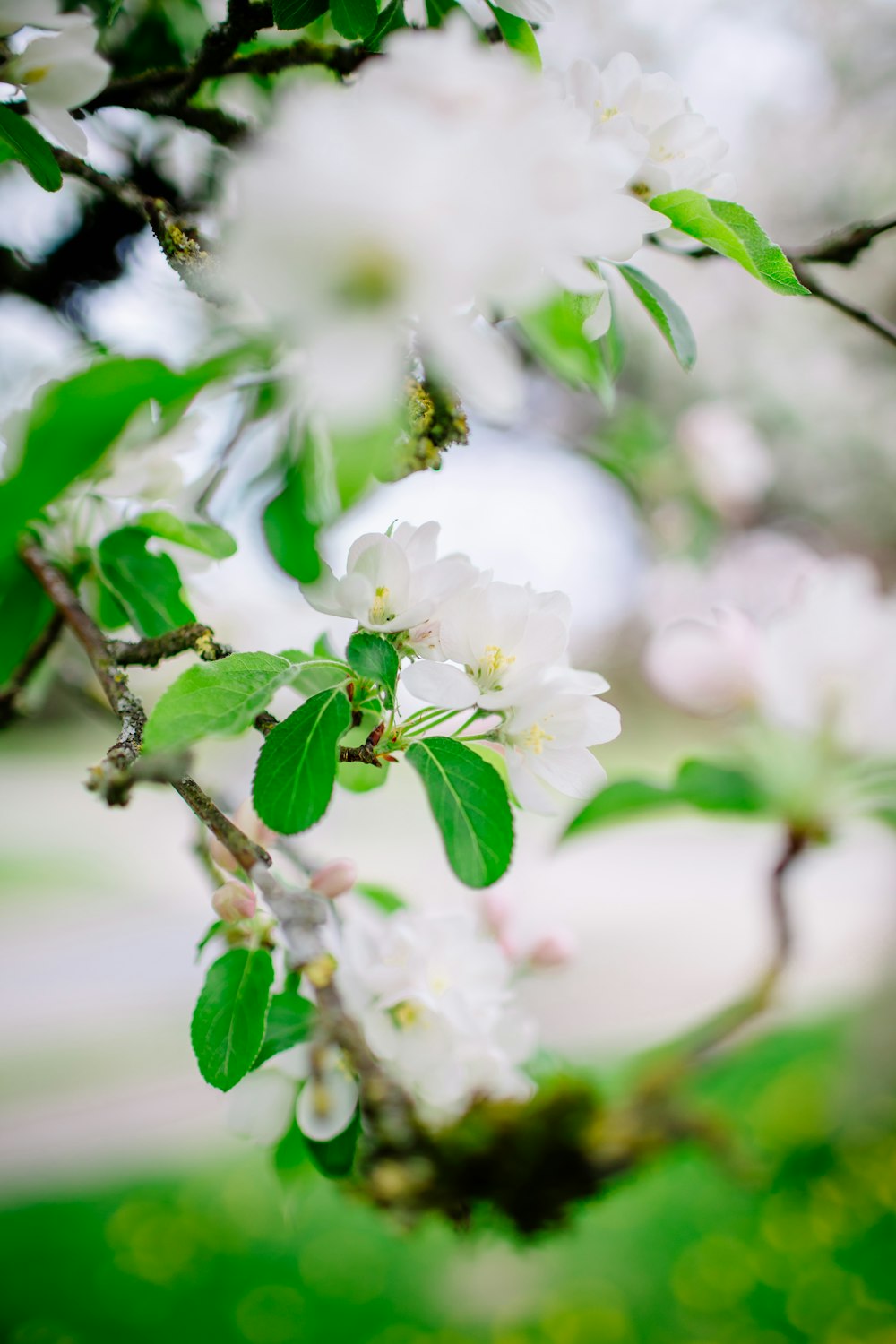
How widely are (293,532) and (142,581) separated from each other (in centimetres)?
10

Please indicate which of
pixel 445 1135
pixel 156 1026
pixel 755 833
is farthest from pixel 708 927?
pixel 445 1135

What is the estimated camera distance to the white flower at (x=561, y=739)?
387mm

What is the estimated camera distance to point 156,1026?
9.62ft

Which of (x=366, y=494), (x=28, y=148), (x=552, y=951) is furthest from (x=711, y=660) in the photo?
(x=28, y=148)

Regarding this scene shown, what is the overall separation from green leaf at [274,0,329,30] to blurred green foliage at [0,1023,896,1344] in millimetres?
1289

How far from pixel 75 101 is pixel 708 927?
4263 mm

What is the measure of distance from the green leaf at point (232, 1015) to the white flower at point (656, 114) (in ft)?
1.26

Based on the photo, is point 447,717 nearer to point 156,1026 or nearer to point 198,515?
point 198,515

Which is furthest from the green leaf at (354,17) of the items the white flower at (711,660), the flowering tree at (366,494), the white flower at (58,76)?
the white flower at (711,660)

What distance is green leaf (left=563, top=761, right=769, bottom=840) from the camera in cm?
69

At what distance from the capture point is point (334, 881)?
0.46 m

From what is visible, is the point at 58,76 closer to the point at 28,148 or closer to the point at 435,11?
the point at 28,148

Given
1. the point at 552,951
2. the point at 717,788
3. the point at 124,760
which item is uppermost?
the point at 124,760

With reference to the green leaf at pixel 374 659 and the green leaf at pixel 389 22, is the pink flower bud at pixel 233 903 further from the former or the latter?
the green leaf at pixel 389 22
